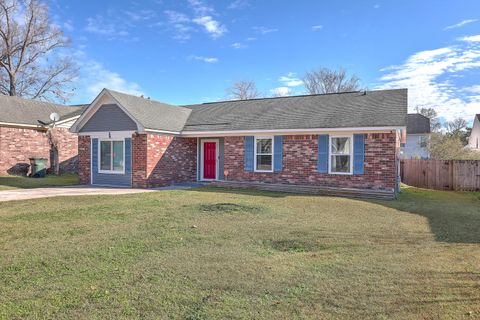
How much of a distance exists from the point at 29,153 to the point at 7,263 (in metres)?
17.7

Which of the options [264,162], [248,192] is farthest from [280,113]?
[248,192]

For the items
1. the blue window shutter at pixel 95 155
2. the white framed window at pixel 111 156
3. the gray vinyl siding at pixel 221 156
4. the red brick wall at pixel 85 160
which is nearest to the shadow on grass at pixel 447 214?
the gray vinyl siding at pixel 221 156

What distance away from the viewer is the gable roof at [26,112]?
1934 centimetres

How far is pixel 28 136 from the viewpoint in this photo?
65.5 feet

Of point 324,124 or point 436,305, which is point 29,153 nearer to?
point 324,124

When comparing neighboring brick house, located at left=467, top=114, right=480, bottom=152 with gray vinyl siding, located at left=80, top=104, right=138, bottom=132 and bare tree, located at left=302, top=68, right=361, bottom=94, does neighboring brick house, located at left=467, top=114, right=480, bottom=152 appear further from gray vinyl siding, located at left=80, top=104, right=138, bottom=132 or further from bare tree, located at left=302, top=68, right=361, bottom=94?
gray vinyl siding, located at left=80, top=104, right=138, bottom=132

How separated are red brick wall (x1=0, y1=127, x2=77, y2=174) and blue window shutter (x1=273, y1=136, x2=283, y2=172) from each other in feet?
47.0

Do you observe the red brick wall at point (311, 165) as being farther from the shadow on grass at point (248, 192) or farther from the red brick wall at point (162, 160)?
the red brick wall at point (162, 160)

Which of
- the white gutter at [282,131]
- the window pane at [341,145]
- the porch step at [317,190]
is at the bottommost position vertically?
the porch step at [317,190]

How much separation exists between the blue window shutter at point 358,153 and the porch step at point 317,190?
0.96 meters

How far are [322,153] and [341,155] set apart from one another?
2.47ft

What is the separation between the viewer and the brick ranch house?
1307cm

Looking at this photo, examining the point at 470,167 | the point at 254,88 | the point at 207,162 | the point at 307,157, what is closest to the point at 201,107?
the point at 207,162

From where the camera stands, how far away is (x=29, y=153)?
19938 millimetres
